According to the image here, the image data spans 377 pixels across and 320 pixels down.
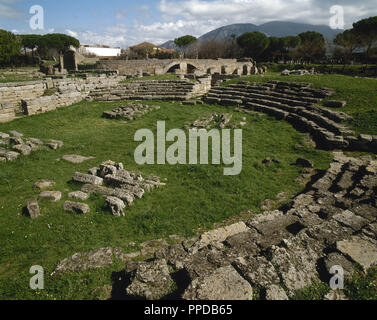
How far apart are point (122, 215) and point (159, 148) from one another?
5566 millimetres

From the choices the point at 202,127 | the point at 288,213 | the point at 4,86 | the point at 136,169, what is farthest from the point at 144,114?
the point at 288,213

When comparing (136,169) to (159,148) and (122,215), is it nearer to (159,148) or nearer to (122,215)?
(159,148)

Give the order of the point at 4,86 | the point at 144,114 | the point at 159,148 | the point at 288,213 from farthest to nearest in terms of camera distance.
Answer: the point at 4,86 → the point at 144,114 → the point at 159,148 → the point at 288,213

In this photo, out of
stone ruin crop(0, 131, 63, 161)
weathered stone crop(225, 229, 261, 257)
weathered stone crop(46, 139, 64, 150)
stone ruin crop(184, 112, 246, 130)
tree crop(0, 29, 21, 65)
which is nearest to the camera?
weathered stone crop(225, 229, 261, 257)

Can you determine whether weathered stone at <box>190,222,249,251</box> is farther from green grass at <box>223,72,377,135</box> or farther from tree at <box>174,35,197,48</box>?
tree at <box>174,35,197,48</box>

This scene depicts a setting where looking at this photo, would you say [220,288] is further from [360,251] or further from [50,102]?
[50,102]

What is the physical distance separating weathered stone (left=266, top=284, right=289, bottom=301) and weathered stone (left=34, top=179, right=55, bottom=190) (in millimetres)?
7856

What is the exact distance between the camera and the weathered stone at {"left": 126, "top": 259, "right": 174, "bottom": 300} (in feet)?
14.0

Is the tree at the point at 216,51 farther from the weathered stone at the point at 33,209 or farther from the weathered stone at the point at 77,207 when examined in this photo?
the weathered stone at the point at 33,209

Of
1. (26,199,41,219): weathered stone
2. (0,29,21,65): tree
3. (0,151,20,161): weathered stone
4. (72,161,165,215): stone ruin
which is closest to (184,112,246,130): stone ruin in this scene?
(72,161,165,215): stone ruin

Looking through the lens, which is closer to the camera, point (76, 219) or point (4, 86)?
point (76, 219)

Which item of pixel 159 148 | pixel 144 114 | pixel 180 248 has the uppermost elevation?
pixel 144 114

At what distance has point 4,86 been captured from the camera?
2019 cm

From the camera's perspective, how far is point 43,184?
8.55 metres
